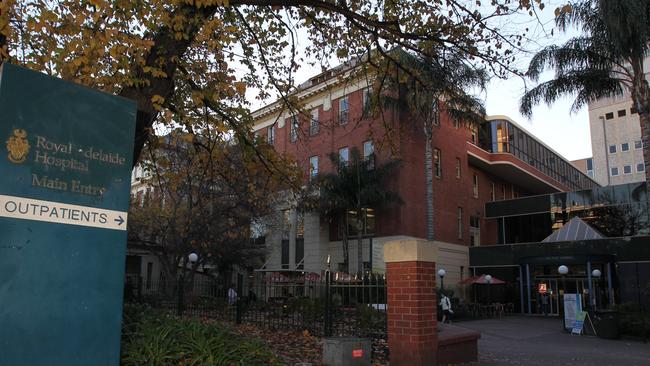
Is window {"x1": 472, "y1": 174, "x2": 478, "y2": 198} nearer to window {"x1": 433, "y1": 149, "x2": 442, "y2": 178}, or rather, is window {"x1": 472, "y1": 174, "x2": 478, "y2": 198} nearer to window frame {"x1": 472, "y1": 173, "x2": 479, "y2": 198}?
window frame {"x1": 472, "y1": 173, "x2": 479, "y2": 198}

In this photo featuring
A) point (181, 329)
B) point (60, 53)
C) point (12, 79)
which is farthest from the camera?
point (60, 53)

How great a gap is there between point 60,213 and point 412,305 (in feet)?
16.9

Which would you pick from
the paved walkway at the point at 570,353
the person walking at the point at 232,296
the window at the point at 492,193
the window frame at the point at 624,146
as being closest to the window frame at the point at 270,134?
the person walking at the point at 232,296

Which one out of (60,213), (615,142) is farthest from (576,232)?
(615,142)

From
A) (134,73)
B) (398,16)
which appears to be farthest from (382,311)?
(134,73)

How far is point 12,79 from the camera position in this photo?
443cm

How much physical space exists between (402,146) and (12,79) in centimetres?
3165

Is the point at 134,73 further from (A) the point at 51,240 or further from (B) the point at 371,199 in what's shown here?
(B) the point at 371,199

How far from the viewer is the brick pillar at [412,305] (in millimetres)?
8070

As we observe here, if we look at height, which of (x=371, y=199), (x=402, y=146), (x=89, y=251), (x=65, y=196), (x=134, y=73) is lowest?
(x=89, y=251)

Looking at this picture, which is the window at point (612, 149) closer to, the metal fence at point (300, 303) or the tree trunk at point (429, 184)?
the tree trunk at point (429, 184)

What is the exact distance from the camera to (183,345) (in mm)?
5949

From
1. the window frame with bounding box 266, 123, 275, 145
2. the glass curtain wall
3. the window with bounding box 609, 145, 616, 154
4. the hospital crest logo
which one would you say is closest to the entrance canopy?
the glass curtain wall

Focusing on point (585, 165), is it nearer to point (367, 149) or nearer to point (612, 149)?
point (612, 149)
